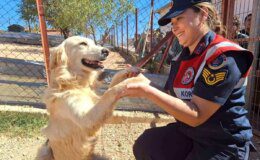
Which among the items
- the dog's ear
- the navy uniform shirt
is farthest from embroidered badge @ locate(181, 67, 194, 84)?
the dog's ear

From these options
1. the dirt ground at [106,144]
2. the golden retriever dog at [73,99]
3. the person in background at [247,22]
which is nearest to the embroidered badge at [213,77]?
the golden retriever dog at [73,99]

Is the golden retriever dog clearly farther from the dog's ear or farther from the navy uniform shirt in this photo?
the navy uniform shirt

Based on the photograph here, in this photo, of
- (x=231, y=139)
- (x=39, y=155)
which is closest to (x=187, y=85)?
(x=231, y=139)

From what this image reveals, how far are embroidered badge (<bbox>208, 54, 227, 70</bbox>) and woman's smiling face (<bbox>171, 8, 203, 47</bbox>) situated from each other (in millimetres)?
314

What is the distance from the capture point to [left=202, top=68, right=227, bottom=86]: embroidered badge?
1.81 meters

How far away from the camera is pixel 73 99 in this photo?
8.61ft

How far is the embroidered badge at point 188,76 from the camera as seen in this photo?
82.0 inches

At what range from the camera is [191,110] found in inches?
72.7

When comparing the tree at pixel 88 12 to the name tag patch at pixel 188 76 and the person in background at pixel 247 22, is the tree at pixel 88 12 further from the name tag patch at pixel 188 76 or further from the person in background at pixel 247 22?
the name tag patch at pixel 188 76

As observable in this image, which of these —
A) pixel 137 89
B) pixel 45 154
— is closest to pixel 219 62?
pixel 137 89

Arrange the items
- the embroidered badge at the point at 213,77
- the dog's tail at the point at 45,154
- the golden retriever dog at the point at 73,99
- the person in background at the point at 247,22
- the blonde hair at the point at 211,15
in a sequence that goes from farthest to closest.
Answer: the person in background at the point at 247,22 → the dog's tail at the point at 45,154 → the golden retriever dog at the point at 73,99 → the blonde hair at the point at 211,15 → the embroidered badge at the point at 213,77

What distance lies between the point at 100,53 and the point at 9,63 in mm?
2985

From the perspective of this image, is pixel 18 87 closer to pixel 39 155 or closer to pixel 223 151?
pixel 39 155

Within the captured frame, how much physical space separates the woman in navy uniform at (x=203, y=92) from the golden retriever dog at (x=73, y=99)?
58 cm
